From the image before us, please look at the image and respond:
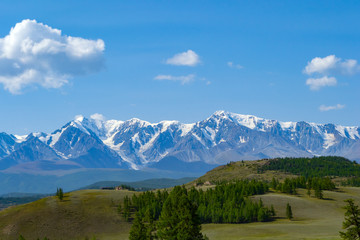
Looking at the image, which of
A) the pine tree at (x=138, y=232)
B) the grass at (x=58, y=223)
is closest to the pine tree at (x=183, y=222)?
the pine tree at (x=138, y=232)

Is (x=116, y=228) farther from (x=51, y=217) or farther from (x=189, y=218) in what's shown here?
(x=189, y=218)

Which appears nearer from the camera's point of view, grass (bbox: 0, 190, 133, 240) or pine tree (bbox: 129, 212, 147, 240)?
pine tree (bbox: 129, 212, 147, 240)

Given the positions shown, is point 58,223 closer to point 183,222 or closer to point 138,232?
point 138,232

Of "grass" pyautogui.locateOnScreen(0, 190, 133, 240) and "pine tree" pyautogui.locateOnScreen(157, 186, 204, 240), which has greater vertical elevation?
"pine tree" pyautogui.locateOnScreen(157, 186, 204, 240)

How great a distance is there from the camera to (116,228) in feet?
596

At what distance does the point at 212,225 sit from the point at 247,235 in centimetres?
4363

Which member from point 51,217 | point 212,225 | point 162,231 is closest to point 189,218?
point 162,231

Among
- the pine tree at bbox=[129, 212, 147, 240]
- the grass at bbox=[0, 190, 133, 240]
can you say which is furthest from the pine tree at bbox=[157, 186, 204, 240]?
the grass at bbox=[0, 190, 133, 240]

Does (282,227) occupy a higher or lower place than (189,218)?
lower

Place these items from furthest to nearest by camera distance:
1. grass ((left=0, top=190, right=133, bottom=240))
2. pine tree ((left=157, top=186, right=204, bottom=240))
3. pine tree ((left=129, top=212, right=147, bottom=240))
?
grass ((left=0, top=190, right=133, bottom=240)) < pine tree ((left=129, top=212, right=147, bottom=240)) < pine tree ((left=157, top=186, right=204, bottom=240))

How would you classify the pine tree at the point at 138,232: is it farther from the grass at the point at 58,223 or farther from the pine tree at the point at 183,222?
the grass at the point at 58,223

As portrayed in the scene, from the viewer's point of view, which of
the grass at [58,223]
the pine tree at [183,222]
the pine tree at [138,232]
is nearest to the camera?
the pine tree at [183,222]

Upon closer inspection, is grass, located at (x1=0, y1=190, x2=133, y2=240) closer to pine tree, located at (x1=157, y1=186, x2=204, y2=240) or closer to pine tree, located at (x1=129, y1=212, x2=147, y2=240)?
pine tree, located at (x1=129, y1=212, x2=147, y2=240)

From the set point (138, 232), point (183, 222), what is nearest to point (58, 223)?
point (138, 232)
